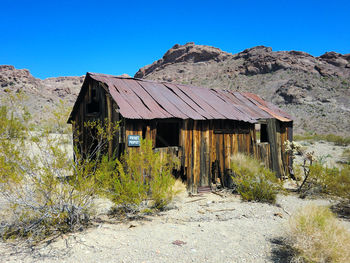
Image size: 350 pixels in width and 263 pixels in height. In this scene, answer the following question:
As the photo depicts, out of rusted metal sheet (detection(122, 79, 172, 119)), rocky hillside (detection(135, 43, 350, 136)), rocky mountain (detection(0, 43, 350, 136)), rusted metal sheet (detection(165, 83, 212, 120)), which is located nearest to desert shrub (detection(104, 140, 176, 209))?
rusted metal sheet (detection(122, 79, 172, 119))

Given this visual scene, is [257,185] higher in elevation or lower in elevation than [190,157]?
lower

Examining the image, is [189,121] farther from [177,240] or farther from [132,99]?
[177,240]

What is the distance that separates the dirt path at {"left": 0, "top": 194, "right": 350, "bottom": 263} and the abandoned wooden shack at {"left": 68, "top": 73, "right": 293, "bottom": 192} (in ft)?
7.65

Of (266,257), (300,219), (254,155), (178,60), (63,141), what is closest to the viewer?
(266,257)

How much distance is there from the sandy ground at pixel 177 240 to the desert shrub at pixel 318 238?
13.1 inches

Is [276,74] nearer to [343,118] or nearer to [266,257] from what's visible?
[343,118]

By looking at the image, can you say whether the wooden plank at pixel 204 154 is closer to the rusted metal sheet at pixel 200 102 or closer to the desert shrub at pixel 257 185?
the rusted metal sheet at pixel 200 102

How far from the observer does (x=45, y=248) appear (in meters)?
4.32

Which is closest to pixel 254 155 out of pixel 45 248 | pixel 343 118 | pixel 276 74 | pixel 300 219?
pixel 300 219

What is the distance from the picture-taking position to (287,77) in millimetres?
46625

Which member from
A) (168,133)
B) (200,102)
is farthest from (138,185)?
(168,133)

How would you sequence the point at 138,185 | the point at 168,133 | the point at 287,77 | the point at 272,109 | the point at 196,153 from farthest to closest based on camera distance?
the point at 287,77
the point at 272,109
the point at 168,133
the point at 196,153
the point at 138,185

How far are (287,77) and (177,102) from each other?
42.9 m

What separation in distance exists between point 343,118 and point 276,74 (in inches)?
668
